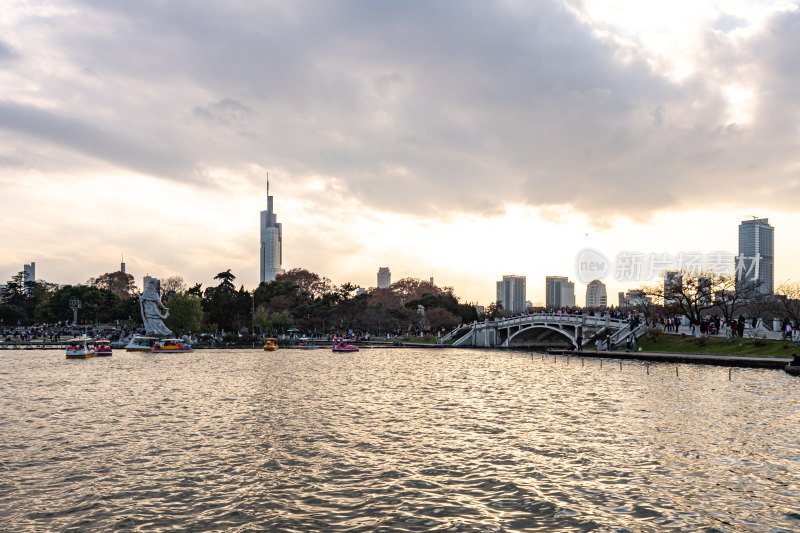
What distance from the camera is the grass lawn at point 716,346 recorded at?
52625mm

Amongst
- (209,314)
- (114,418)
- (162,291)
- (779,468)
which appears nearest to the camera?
(779,468)

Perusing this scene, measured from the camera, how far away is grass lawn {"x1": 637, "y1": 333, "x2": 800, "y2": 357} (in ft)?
173

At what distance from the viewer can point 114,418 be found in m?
30.2

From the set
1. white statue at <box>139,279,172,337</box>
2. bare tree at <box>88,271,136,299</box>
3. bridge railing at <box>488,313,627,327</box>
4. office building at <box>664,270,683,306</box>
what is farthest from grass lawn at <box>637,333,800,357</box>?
bare tree at <box>88,271,136,299</box>

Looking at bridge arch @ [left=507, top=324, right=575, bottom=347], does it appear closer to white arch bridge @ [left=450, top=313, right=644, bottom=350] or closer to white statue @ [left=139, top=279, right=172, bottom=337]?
white arch bridge @ [left=450, top=313, right=644, bottom=350]

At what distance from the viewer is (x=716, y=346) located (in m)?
60.0

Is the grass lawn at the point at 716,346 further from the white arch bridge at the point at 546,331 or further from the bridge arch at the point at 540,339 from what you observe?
the bridge arch at the point at 540,339

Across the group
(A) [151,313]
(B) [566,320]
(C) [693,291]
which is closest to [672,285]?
(C) [693,291]

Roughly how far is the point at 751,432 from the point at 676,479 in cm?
942

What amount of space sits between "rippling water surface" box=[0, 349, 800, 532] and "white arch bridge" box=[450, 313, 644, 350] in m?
39.1

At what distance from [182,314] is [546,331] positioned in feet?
248

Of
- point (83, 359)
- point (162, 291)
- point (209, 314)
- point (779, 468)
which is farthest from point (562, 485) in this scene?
point (162, 291)

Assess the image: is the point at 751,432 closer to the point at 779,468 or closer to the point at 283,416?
the point at 779,468

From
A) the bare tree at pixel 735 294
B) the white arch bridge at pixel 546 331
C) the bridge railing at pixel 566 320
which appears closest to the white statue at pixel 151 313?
the white arch bridge at pixel 546 331
